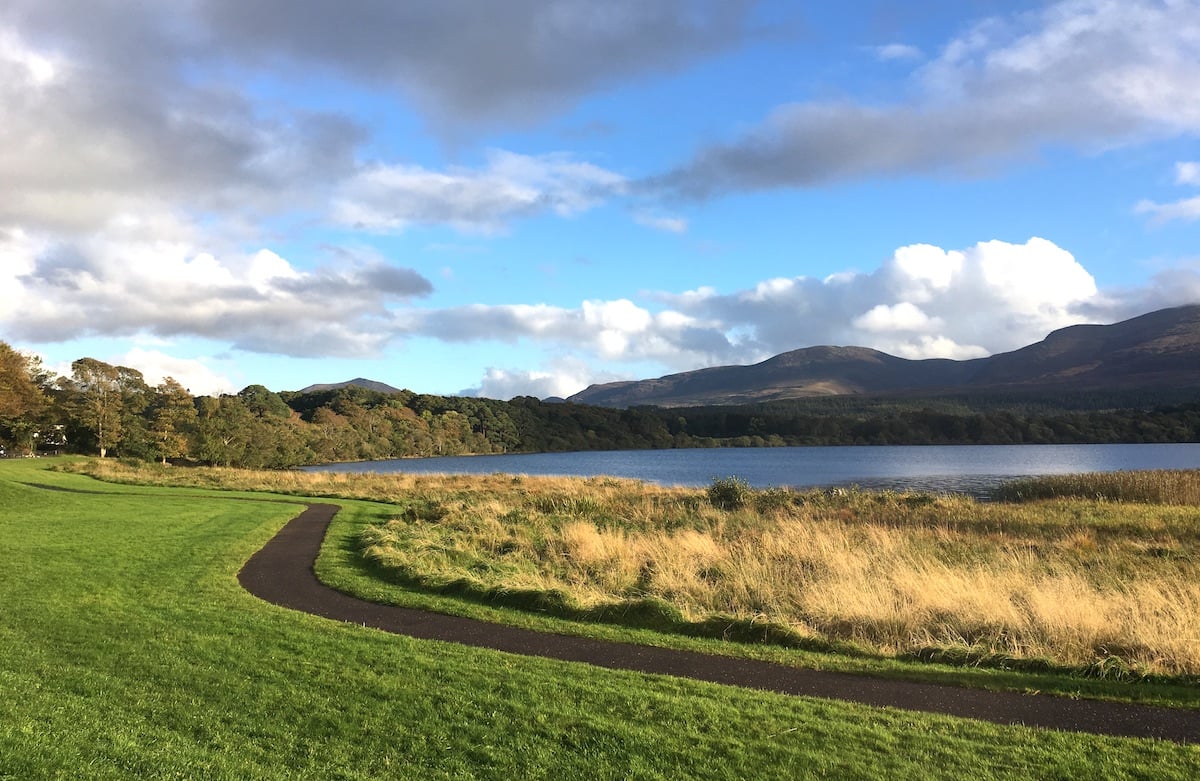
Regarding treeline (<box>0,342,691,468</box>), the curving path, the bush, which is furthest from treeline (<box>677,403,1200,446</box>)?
the curving path

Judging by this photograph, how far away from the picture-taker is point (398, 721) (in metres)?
6.22

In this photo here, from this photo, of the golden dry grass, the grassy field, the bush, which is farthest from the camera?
the bush

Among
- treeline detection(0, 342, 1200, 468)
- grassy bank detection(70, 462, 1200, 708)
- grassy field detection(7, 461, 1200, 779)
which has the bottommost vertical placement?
grassy bank detection(70, 462, 1200, 708)

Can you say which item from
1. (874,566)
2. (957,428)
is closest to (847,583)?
(874,566)

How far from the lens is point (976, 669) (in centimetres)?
845

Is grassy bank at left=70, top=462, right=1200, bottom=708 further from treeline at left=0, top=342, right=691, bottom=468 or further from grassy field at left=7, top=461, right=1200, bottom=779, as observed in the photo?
treeline at left=0, top=342, right=691, bottom=468

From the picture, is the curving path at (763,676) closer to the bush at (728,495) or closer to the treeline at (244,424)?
the bush at (728,495)

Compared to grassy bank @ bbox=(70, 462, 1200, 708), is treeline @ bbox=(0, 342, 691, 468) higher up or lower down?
higher up

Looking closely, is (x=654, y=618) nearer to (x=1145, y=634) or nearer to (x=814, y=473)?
(x=1145, y=634)

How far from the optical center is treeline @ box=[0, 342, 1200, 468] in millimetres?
68562

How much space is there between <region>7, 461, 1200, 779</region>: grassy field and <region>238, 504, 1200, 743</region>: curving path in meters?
0.57

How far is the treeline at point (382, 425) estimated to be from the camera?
68.6m

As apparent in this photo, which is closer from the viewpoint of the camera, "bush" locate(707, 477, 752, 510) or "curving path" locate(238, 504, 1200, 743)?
"curving path" locate(238, 504, 1200, 743)

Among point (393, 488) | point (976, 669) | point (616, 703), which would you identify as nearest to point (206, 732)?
point (616, 703)
